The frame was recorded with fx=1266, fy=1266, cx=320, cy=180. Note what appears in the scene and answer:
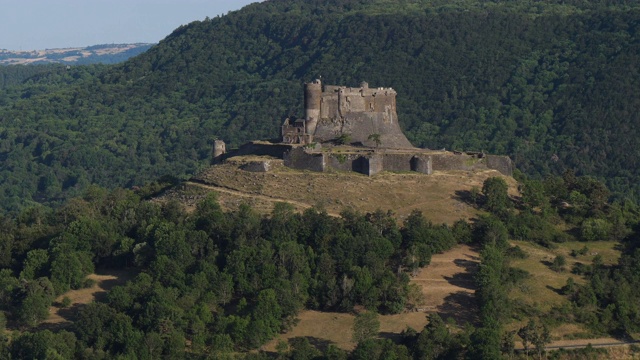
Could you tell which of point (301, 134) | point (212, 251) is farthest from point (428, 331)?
point (301, 134)

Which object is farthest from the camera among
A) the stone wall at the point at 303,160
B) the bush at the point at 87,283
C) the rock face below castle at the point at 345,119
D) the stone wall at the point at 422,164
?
the rock face below castle at the point at 345,119

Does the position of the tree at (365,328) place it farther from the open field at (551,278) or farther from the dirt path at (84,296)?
the dirt path at (84,296)

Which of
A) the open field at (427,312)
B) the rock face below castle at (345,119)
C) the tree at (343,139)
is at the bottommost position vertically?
the open field at (427,312)

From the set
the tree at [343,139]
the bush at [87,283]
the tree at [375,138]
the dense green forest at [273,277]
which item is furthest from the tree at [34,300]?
the tree at [375,138]

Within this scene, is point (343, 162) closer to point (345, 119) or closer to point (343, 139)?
point (343, 139)

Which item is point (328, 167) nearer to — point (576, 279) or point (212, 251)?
point (212, 251)

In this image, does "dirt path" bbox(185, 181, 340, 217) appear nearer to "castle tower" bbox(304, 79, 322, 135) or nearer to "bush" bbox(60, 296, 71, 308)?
"castle tower" bbox(304, 79, 322, 135)

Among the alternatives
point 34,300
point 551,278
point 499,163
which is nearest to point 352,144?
point 499,163
